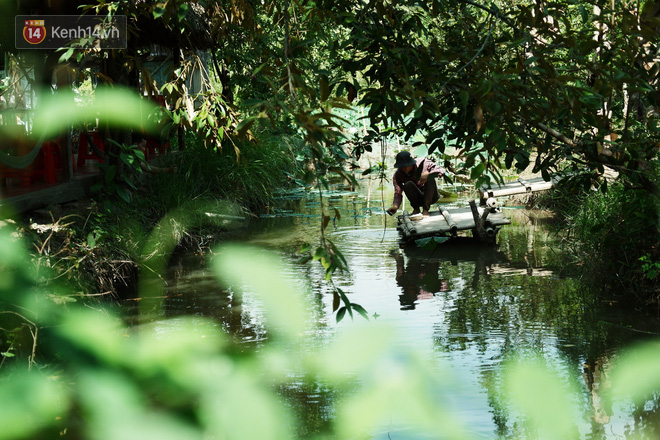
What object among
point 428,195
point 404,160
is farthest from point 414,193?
point 404,160

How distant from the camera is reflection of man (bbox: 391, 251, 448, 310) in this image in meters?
6.39

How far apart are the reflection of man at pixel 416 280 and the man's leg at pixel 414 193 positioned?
79 cm

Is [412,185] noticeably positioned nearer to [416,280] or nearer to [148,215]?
[416,280]

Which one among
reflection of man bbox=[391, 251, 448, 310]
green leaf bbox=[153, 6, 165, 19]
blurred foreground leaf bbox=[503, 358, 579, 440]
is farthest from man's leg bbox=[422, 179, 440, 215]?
blurred foreground leaf bbox=[503, 358, 579, 440]

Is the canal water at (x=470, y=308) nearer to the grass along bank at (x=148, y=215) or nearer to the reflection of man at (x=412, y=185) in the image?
the grass along bank at (x=148, y=215)

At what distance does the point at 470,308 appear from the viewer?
5.94 metres

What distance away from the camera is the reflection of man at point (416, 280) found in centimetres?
639

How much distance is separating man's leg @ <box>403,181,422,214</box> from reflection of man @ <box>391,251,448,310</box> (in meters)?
0.79

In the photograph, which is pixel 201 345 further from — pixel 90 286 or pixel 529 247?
pixel 529 247

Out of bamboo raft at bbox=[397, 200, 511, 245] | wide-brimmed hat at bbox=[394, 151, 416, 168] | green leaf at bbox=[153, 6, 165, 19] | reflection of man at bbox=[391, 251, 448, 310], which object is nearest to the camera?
green leaf at bbox=[153, 6, 165, 19]

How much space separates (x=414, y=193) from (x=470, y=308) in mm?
2805

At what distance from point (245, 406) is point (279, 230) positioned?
8.68 m

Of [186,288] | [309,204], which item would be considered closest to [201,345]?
[186,288]

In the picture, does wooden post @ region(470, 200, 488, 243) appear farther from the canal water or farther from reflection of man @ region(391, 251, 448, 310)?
reflection of man @ region(391, 251, 448, 310)
